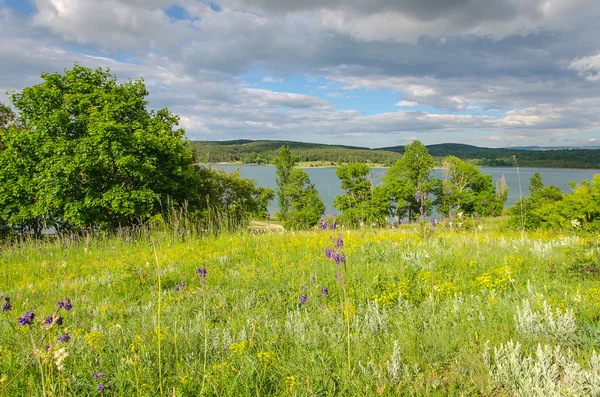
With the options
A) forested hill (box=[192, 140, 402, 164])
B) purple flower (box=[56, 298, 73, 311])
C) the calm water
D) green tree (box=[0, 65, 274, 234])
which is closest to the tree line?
the calm water

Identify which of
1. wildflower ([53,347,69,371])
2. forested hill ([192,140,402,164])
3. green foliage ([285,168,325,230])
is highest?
forested hill ([192,140,402,164])

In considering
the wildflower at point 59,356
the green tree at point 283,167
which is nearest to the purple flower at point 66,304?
the wildflower at point 59,356

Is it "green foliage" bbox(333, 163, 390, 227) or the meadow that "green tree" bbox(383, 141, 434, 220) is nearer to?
"green foliage" bbox(333, 163, 390, 227)

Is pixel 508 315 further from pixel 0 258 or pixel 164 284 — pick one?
pixel 0 258

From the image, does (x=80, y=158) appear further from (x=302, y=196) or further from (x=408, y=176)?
(x=408, y=176)

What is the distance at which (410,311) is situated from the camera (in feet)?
11.8

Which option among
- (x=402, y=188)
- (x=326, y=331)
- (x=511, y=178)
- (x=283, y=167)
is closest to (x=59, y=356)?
(x=326, y=331)

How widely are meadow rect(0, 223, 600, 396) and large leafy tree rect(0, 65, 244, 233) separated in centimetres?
1502

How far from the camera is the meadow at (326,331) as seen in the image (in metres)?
2.37

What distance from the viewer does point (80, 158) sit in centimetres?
1886

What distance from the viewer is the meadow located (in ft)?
7.79

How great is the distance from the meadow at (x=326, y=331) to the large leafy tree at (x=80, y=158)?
49.3ft

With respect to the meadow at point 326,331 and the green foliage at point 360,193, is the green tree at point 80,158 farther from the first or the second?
the green foliage at point 360,193

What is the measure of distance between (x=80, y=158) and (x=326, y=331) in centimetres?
2019
